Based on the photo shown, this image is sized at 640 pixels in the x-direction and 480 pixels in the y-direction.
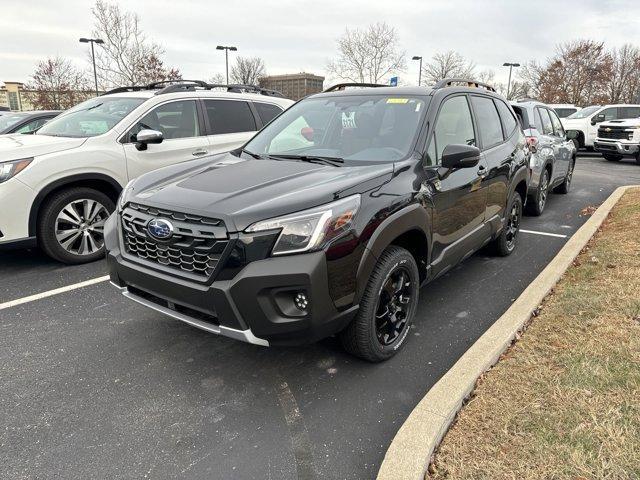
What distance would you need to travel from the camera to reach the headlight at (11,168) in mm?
4555

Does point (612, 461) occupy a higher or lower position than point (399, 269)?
lower

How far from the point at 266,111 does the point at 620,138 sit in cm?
A: 1356

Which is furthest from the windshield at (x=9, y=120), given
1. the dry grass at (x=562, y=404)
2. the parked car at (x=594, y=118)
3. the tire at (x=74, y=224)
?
the parked car at (x=594, y=118)

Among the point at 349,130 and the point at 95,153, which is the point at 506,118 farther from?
the point at 95,153

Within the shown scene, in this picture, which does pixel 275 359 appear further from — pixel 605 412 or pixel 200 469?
pixel 605 412

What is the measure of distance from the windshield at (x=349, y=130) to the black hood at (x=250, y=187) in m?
0.28

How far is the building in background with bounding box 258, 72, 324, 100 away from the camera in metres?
43.2

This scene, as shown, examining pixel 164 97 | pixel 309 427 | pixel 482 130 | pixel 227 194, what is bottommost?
pixel 309 427

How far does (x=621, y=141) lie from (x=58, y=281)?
16668mm

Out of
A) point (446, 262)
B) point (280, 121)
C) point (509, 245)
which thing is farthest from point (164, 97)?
point (509, 245)

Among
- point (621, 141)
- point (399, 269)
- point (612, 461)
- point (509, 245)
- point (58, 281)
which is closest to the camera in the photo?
point (612, 461)

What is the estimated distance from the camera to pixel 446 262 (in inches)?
148

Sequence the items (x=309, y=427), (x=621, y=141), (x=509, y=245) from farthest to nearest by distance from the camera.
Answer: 1. (x=621, y=141)
2. (x=509, y=245)
3. (x=309, y=427)

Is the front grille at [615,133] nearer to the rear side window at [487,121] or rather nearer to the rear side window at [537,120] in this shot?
the rear side window at [537,120]
